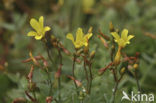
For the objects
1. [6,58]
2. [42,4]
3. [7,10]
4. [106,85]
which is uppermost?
[42,4]

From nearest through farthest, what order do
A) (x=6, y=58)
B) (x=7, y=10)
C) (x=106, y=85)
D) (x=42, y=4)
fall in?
1. (x=106, y=85)
2. (x=6, y=58)
3. (x=7, y=10)
4. (x=42, y=4)

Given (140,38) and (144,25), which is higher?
(144,25)

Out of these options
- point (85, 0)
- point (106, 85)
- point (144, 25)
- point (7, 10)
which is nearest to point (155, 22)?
point (144, 25)

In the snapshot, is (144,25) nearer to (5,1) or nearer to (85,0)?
(85,0)

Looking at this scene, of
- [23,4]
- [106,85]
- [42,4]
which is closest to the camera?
[106,85]

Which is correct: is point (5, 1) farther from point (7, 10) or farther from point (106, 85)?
point (106, 85)

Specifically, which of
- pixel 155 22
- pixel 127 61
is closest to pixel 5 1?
pixel 155 22

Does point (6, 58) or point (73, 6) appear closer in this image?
point (6, 58)
